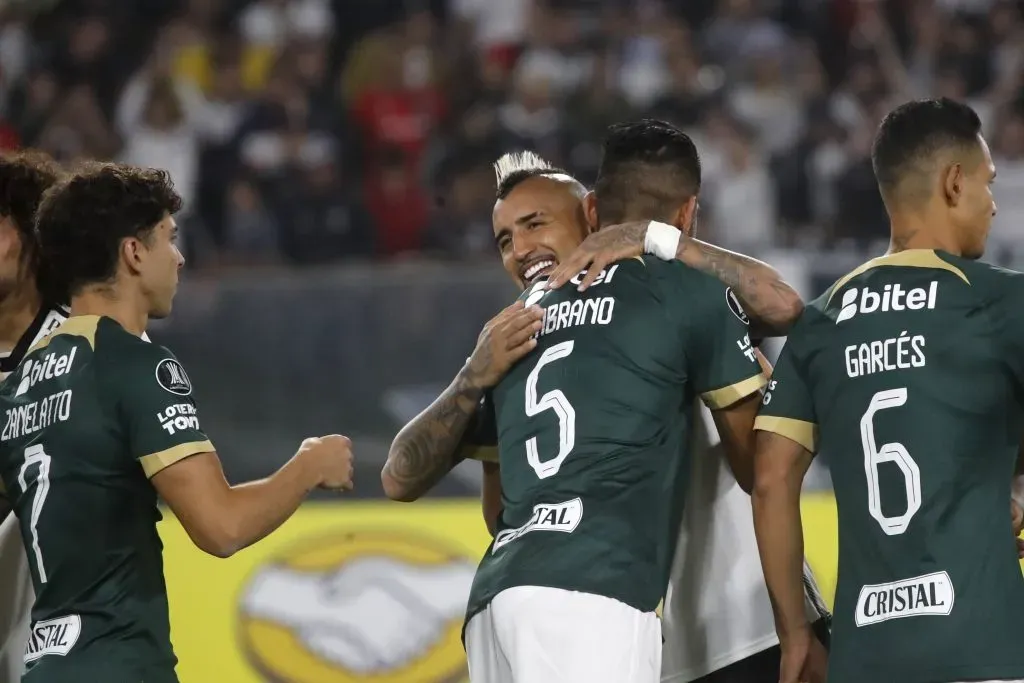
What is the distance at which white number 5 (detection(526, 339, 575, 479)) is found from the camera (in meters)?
3.40

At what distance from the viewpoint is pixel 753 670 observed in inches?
154

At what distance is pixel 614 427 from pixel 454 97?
7.94m

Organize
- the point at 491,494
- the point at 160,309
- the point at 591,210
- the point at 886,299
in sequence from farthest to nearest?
1. the point at 491,494
2. the point at 591,210
3. the point at 160,309
4. the point at 886,299

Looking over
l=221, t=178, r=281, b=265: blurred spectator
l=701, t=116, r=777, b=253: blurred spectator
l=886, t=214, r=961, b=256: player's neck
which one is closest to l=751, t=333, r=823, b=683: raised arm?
l=886, t=214, r=961, b=256: player's neck

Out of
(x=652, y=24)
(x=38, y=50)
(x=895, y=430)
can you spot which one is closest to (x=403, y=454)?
(x=895, y=430)

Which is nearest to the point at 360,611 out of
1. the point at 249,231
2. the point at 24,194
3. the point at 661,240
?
the point at 24,194

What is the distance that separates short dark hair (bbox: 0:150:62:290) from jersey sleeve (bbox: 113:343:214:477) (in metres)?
0.91

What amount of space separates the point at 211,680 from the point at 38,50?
750 cm

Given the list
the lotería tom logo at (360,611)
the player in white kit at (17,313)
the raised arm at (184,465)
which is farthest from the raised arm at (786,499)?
the lotería tom logo at (360,611)

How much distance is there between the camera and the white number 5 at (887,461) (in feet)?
10.6

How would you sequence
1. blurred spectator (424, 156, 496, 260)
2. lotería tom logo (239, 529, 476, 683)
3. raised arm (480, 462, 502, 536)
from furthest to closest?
blurred spectator (424, 156, 496, 260) < lotería tom logo (239, 529, 476, 683) < raised arm (480, 462, 502, 536)

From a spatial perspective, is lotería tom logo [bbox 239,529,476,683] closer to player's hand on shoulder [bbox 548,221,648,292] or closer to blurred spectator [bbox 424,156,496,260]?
player's hand on shoulder [bbox 548,221,648,292]

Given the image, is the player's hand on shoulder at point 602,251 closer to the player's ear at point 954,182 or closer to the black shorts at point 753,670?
the player's ear at point 954,182

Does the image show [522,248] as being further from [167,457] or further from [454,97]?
[454,97]
